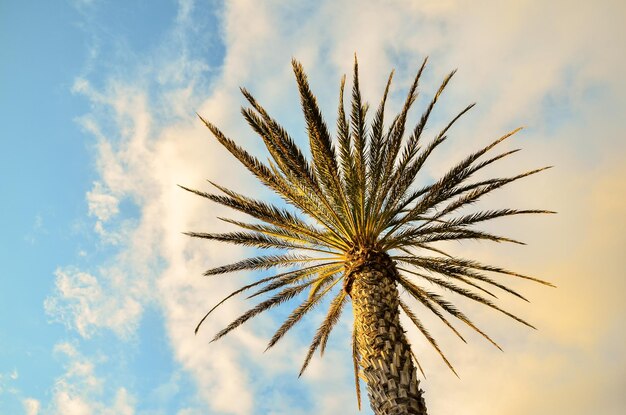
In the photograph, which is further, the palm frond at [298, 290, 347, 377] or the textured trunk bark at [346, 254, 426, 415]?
the palm frond at [298, 290, 347, 377]

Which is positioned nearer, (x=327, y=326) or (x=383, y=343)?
(x=383, y=343)

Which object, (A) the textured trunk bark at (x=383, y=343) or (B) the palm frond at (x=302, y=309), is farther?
(B) the palm frond at (x=302, y=309)

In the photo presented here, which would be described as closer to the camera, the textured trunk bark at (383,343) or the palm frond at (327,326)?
the textured trunk bark at (383,343)

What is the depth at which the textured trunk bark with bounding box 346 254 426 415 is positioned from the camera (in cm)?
553

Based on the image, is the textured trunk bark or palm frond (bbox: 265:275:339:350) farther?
palm frond (bbox: 265:275:339:350)

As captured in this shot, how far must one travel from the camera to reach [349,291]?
24.1 feet

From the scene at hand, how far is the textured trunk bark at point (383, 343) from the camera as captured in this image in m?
5.53

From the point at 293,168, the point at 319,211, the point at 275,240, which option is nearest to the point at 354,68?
the point at 293,168

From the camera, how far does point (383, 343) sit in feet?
20.1

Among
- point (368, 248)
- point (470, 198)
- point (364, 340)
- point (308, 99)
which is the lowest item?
point (364, 340)

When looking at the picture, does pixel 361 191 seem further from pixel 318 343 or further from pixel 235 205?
pixel 318 343

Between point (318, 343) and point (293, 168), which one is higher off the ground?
point (293, 168)

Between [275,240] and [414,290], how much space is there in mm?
3219

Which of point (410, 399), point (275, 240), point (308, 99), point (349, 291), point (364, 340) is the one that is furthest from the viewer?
point (275, 240)
